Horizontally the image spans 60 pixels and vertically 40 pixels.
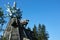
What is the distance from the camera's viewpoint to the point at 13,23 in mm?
37781

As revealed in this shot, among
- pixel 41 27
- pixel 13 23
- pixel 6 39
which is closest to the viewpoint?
pixel 6 39

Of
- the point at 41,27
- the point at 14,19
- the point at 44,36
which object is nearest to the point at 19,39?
the point at 14,19

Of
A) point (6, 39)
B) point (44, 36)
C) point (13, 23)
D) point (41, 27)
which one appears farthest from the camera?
point (41, 27)

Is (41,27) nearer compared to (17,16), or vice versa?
(17,16)

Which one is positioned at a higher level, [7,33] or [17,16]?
[17,16]

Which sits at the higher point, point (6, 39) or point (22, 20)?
point (22, 20)

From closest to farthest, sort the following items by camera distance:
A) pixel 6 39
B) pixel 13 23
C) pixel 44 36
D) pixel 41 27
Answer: pixel 6 39, pixel 13 23, pixel 44 36, pixel 41 27

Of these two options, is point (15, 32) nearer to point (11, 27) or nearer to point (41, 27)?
point (11, 27)

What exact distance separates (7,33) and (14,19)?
2624 millimetres

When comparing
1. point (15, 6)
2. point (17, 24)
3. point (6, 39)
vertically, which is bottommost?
point (6, 39)

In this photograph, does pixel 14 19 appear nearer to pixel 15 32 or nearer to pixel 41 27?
pixel 15 32

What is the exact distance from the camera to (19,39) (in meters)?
36.1

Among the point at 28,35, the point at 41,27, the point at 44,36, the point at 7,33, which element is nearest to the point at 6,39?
the point at 7,33

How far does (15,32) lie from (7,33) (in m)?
1.35
